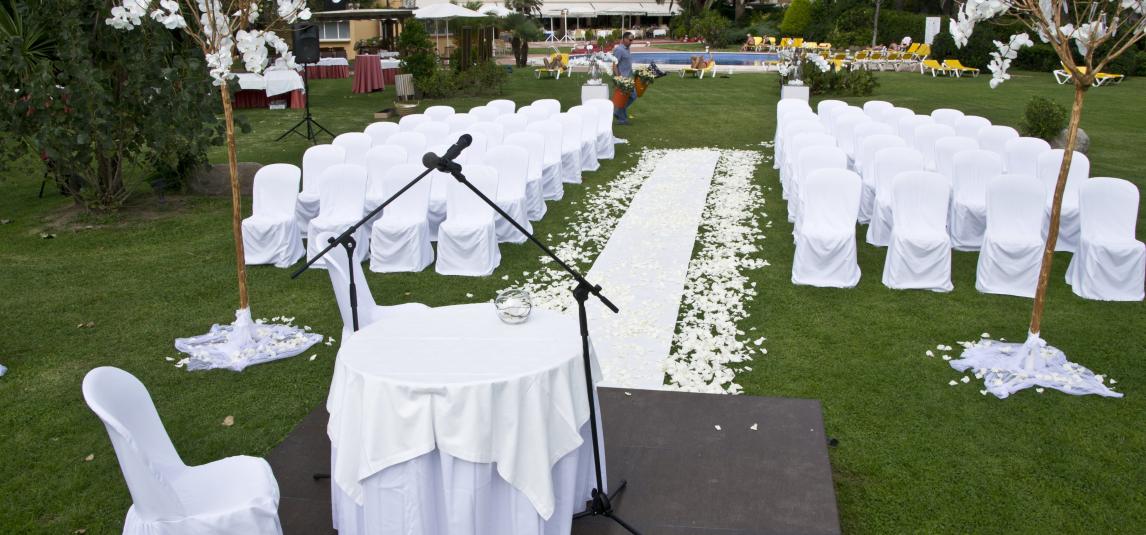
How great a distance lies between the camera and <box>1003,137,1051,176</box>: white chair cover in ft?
32.0

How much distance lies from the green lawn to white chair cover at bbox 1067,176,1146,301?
Result: 218 millimetres

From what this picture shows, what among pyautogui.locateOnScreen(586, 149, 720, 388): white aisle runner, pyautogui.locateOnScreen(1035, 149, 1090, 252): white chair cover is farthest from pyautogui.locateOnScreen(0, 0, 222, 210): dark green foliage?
pyautogui.locateOnScreen(1035, 149, 1090, 252): white chair cover

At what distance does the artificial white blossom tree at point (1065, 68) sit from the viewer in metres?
5.38

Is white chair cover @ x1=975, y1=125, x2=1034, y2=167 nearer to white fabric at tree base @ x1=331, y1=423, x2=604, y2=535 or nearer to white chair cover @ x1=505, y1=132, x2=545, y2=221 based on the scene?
white chair cover @ x1=505, y1=132, x2=545, y2=221

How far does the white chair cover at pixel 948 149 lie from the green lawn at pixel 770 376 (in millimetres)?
1428

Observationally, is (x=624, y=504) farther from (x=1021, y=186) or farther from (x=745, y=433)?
(x=1021, y=186)

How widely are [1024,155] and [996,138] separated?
2.62 ft

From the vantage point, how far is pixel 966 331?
6844mm

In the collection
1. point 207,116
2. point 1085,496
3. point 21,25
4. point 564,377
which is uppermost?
point 21,25

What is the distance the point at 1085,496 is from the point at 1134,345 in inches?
99.8

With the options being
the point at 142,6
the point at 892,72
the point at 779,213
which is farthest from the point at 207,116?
the point at 892,72

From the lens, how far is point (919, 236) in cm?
777

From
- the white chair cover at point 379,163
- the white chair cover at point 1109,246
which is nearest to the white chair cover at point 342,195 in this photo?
the white chair cover at point 379,163

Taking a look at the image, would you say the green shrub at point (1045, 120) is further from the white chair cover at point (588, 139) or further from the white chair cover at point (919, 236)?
the white chair cover at point (919, 236)
